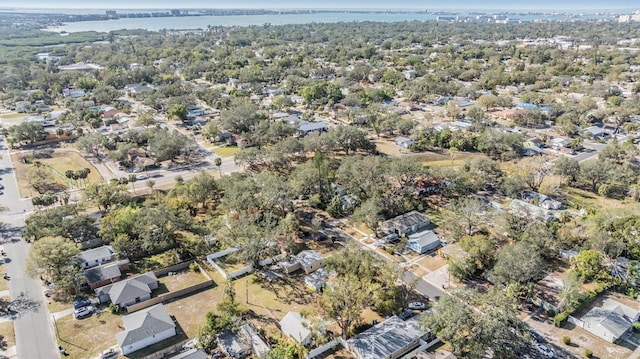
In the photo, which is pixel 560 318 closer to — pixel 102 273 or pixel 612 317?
pixel 612 317

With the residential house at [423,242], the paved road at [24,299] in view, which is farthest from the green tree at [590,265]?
the paved road at [24,299]

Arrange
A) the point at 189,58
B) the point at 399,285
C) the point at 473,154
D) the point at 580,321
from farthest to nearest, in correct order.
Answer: the point at 189,58 < the point at 473,154 < the point at 399,285 < the point at 580,321

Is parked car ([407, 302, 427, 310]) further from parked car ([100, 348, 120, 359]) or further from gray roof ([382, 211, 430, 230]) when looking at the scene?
parked car ([100, 348, 120, 359])

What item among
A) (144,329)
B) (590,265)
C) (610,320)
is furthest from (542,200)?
(144,329)

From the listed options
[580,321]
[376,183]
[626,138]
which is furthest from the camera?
[626,138]

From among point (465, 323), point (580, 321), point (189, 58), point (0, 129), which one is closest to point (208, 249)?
point (465, 323)

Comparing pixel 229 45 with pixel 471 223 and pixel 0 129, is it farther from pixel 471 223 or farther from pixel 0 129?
pixel 471 223
